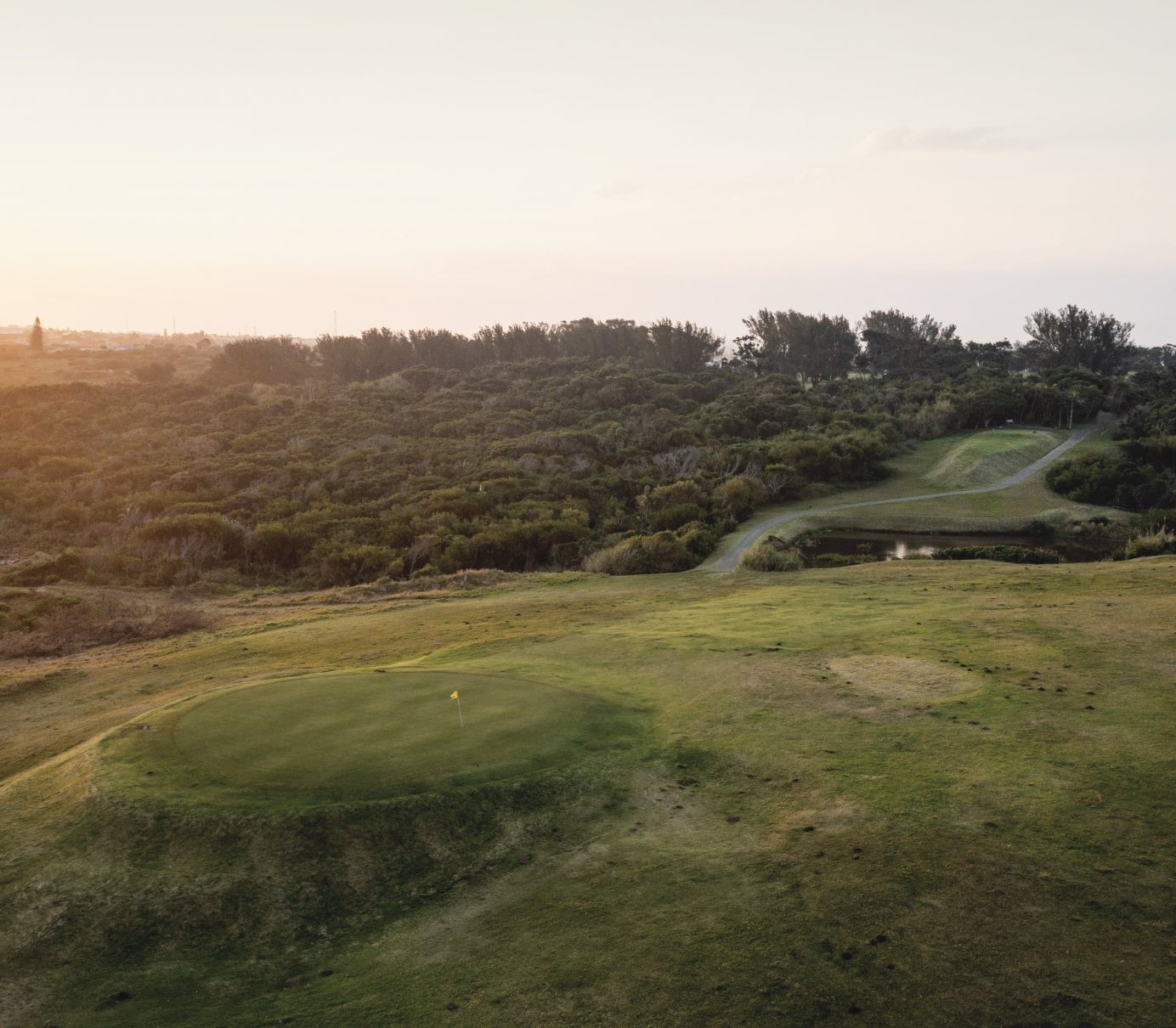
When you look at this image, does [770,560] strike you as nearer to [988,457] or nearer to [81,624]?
[81,624]

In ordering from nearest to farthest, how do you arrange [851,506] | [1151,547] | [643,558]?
[1151,547]
[643,558]
[851,506]

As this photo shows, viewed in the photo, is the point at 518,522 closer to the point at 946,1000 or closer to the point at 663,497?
the point at 663,497

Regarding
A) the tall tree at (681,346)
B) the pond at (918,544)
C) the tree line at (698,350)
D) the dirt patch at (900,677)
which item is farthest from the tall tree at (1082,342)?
the dirt patch at (900,677)

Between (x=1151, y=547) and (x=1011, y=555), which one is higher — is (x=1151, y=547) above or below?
above

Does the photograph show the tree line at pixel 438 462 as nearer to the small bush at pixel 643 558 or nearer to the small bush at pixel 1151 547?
the small bush at pixel 643 558

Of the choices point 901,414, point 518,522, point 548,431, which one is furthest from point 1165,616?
point 901,414

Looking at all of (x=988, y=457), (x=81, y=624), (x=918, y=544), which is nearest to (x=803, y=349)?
(x=988, y=457)
